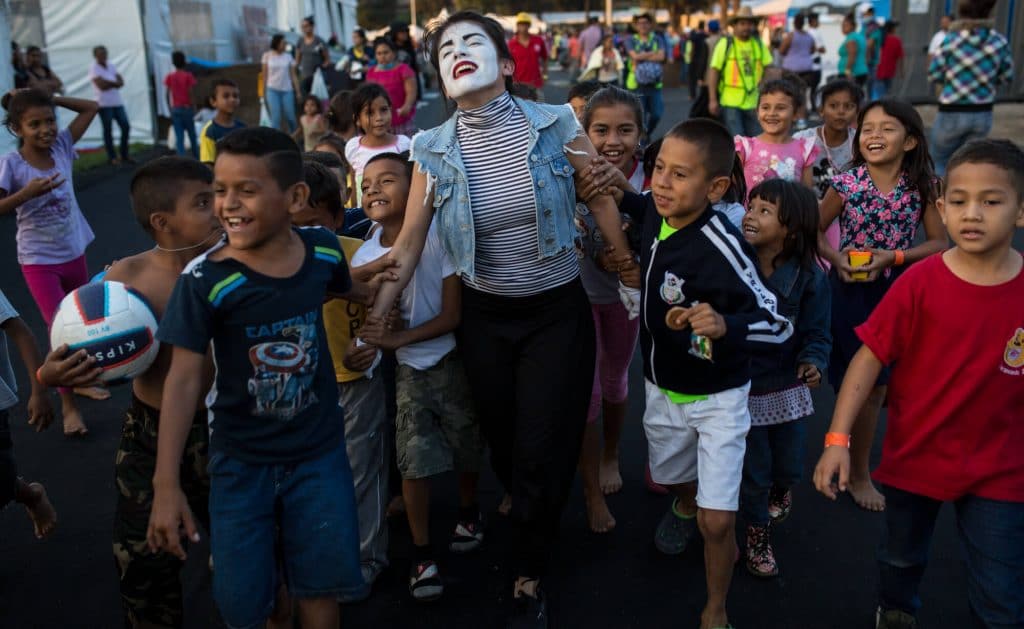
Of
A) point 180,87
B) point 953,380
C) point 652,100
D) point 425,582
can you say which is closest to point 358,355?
point 425,582

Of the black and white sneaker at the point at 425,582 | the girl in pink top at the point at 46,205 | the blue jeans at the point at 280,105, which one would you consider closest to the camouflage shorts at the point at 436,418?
the black and white sneaker at the point at 425,582

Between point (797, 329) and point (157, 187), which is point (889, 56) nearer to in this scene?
point (797, 329)

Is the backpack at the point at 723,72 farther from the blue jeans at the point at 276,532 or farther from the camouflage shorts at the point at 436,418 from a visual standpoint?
the blue jeans at the point at 276,532

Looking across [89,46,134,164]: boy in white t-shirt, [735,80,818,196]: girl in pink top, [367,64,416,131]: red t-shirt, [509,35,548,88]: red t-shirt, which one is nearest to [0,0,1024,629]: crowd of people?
[735,80,818,196]: girl in pink top

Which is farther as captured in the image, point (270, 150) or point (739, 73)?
point (739, 73)

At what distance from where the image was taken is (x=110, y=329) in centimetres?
267

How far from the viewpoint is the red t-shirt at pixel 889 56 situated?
17.0 metres

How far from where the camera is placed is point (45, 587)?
141 inches

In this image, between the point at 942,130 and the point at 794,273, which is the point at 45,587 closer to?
the point at 794,273

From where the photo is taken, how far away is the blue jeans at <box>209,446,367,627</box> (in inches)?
100

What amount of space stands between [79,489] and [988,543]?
4081mm

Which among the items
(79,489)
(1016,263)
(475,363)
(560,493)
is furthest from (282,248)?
(79,489)

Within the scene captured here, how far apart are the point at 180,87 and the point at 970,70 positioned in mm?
12919

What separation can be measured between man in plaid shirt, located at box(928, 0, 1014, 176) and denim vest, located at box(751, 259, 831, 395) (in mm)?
4298
